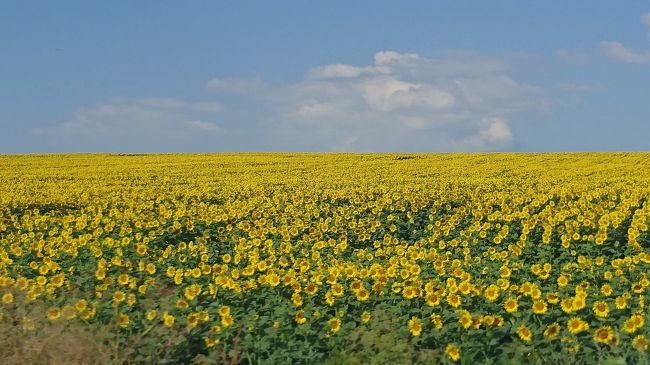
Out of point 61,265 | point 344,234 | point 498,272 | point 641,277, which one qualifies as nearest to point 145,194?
point 344,234

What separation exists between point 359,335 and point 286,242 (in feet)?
18.3

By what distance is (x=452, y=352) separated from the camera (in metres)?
6.21

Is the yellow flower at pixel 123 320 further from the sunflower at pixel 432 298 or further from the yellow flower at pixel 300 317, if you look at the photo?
the sunflower at pixel 432 298

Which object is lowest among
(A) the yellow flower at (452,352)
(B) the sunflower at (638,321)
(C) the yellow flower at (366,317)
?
(A) the yellow flower at (452,352)

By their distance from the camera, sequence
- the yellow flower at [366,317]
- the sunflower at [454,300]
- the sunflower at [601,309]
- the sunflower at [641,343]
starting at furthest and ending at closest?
the sunflower at [454,300]
the yellow flower at [366,317]
the sunflower at [601,309]
the sunflower at [641,343]

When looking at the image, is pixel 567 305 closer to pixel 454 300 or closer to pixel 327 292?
pixel 454 300

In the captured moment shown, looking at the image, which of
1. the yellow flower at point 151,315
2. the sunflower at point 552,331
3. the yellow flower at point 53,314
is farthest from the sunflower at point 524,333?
the yellow flower at point 53,314

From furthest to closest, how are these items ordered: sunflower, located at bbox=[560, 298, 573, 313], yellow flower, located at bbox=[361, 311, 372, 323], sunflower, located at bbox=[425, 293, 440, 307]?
sunflower, located at bbox=[425, 293, 440, 307] → yellow flower, located at bbox=[361, 311, 372, 323] → sunflower, located at bbox=[560, 298, 573, 313]

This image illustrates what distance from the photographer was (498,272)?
891 centimetres

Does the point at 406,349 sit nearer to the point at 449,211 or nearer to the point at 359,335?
the point at 359,335

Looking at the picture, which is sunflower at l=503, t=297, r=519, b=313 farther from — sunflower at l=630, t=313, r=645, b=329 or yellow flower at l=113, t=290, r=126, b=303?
yellow flower at l=113, t=290, r=126, b=303

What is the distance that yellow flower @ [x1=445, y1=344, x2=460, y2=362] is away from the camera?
20.2 ft

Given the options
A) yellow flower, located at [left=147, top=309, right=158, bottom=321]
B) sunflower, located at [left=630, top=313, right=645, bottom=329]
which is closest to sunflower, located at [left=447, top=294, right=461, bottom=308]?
sunflower, located at [left=630, top=313, right=645, bottom=329]

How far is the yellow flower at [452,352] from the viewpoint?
6.16 m
